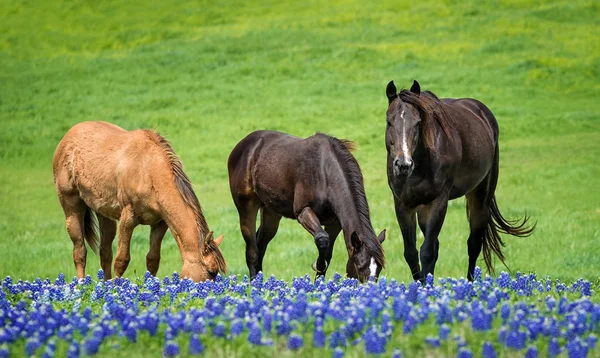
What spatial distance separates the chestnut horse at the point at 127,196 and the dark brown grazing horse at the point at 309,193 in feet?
4.55

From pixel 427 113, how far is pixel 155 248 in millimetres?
3796

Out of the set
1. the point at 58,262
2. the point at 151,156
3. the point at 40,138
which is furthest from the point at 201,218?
the point at 40,138

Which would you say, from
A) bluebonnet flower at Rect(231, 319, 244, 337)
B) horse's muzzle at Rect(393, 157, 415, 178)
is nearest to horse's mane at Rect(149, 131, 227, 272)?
horse's muzzle at Rect(393, 157, 415, 178)

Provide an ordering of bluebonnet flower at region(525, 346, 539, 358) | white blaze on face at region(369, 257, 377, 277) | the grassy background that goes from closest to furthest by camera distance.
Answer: bluebonnet flower at region(525, 346, 539, 358), white blaze on face at region(369, 257, 377, 277), the grassy background

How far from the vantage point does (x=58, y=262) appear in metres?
15.5

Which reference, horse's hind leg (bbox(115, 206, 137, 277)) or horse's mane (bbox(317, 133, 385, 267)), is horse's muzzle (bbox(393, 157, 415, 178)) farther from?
horse's hind leg (bbox(115, 206, 137, 277))

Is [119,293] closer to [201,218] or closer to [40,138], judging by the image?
[201,218]

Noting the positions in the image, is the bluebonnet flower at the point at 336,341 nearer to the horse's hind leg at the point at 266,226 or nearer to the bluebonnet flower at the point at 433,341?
the bluebonnet flower at the point at 433,341

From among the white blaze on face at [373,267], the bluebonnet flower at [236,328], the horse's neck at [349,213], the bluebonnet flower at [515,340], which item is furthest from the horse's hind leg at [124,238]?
the bluebonnet flower at [515,340]

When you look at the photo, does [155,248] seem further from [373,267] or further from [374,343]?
[374,343]

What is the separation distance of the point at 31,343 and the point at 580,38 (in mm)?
36529

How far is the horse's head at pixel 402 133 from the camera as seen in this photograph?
33.5 ft

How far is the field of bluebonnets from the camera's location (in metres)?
7.05

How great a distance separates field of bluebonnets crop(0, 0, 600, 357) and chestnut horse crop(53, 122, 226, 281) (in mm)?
677
